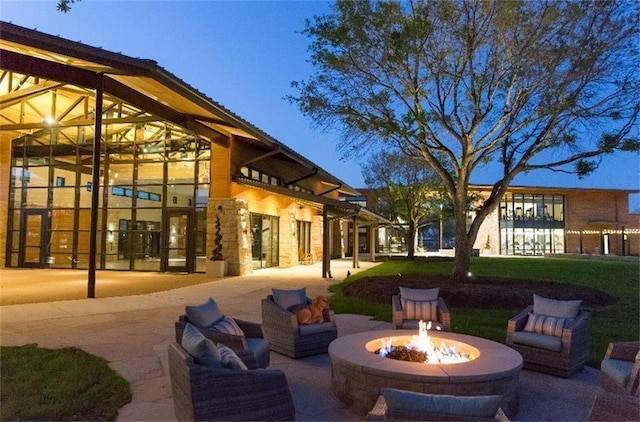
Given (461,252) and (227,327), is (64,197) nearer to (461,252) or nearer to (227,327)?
(461,252)

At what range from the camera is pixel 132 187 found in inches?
664

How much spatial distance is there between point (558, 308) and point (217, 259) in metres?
12.1

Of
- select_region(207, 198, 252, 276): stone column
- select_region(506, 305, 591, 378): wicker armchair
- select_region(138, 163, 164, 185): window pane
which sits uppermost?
select_region(138, 163, 164, 185): window pane

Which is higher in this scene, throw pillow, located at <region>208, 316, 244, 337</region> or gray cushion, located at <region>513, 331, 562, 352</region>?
throw pillow, located at <region>208, 316, 244, 337</region>

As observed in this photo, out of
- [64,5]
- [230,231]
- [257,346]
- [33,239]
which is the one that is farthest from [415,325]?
[33,239]

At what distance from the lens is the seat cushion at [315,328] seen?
556cm

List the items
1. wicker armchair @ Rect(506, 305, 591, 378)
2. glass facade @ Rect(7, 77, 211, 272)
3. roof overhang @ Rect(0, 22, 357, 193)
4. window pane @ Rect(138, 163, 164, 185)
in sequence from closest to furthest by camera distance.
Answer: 1. wicker armchair @ Rect(506, 305, 591, 378)
2. roof overhang @ Rect(0, 22, 357, 193)
3. glass facade @ Rect(7, 77, 211, 272)
4. window pane @ Rect(138, 163, 164, 185)

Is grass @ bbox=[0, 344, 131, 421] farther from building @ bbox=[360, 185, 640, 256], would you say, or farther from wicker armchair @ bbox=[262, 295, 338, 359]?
building @ bbox=[360, 185, 640, 256]

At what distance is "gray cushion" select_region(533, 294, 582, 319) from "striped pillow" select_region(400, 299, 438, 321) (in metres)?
1.31

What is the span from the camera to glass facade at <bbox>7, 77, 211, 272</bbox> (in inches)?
642

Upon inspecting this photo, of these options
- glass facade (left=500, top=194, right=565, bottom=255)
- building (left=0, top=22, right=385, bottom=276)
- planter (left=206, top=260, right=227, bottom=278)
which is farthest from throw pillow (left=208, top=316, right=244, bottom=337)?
glass facade (left=500, top=194, right=565, bottom=255)

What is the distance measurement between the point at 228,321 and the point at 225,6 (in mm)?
12454

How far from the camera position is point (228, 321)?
4.75 metres

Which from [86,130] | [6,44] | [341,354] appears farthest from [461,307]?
[86,130]
